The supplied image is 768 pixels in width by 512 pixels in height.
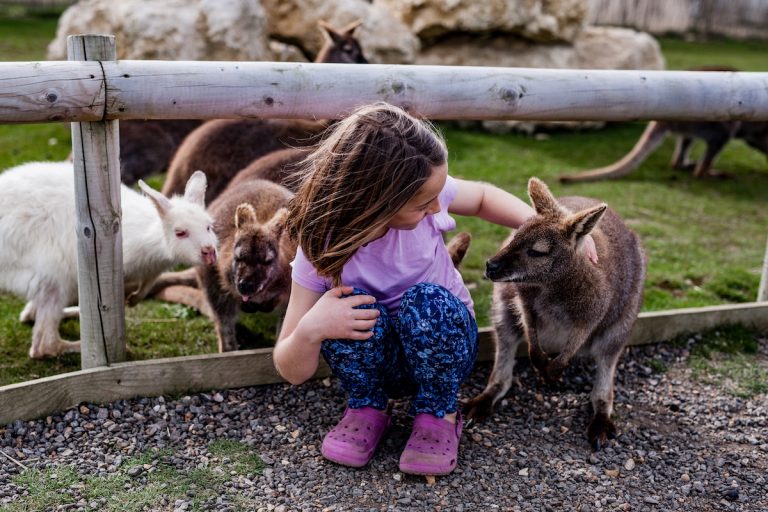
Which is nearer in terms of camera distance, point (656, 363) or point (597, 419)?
point (597, 419)

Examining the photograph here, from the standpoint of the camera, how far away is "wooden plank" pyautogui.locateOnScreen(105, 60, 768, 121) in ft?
8.73

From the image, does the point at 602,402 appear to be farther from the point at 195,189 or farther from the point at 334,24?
the point at 334,24

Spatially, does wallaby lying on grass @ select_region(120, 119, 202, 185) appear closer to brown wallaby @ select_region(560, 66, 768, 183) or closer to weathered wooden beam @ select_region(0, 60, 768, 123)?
weathered wooden beam @ select_region(0, 60, 768, 123)

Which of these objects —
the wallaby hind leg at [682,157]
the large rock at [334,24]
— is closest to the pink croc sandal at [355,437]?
the wallaby hind leg at [682,157]

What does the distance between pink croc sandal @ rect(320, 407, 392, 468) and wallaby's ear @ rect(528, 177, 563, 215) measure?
87 centimetres

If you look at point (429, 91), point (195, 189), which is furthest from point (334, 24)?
point (429, 91)

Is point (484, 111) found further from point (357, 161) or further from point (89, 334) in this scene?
point (89, 334)

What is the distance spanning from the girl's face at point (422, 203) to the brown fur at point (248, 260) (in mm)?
860

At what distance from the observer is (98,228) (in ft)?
9.12

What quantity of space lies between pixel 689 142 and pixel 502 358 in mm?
5050

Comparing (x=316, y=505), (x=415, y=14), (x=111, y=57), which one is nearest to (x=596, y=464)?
(x=316, y=505)

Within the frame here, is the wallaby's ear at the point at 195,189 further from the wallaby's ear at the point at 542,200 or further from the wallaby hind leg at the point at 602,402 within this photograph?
the wallaby hind leg at the point at 602,402

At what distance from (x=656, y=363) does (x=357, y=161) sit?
185cm

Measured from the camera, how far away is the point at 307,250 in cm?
237
